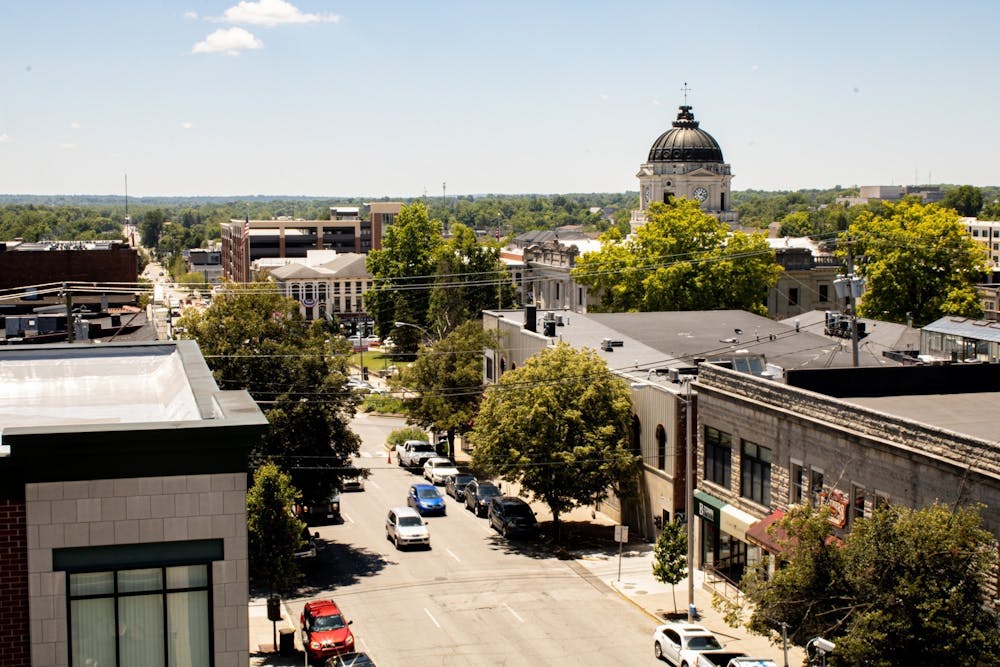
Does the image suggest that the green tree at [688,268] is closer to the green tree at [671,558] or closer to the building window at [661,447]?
the building window at [661,447]

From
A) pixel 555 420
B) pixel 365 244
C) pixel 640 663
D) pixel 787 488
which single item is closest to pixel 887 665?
pixel 640 663

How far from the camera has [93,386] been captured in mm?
17141

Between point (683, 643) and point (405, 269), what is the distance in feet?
250

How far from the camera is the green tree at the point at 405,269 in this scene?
101375 millimetres

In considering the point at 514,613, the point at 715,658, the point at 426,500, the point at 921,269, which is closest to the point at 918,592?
the point at 715,658

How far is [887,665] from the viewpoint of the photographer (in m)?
22.7

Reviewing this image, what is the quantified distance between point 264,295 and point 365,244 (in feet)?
495

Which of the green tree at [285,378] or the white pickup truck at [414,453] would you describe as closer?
the green tree at [285,378]

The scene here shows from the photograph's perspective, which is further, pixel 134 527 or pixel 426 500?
pixel 426 500

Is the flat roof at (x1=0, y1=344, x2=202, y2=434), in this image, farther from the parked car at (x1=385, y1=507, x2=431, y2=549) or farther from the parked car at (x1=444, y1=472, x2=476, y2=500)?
the parked car at (x1=444, y1=472, x2=476, y2=500)

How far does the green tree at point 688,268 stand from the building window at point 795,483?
39792 mm

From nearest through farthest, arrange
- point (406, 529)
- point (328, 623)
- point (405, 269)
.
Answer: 1. point (328, 623)
2. point (406, 529)
3. point (405, 269)

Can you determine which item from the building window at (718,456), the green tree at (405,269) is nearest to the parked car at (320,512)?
the building window at (718,456)

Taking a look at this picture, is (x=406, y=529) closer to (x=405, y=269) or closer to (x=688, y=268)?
(x=688, y=268)
